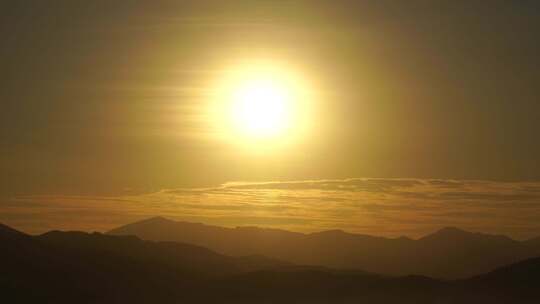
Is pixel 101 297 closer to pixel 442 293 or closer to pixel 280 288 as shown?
pixel 280 288

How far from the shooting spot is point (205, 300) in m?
186

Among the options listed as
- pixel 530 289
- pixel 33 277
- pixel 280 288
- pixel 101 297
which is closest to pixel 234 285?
pixel 280 288

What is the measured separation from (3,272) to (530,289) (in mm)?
118922

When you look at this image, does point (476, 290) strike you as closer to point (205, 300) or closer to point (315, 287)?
point (315, 287)

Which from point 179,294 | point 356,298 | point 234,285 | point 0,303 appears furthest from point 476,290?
point 0,303

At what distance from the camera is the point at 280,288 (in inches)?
7657

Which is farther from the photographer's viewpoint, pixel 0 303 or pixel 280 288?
pixel 280 288

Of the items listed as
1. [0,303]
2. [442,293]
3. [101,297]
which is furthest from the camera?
[101,297]

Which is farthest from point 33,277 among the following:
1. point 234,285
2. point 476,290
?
point 476,290

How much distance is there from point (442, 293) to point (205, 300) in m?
53.0

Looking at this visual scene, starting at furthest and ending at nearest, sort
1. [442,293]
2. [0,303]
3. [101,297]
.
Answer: [101,297]
[0,303]
[442,293]

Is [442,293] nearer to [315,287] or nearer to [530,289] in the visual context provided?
[530,289]

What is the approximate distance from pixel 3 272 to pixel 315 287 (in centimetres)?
7349

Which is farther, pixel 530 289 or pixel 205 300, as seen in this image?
pixel 205 300
